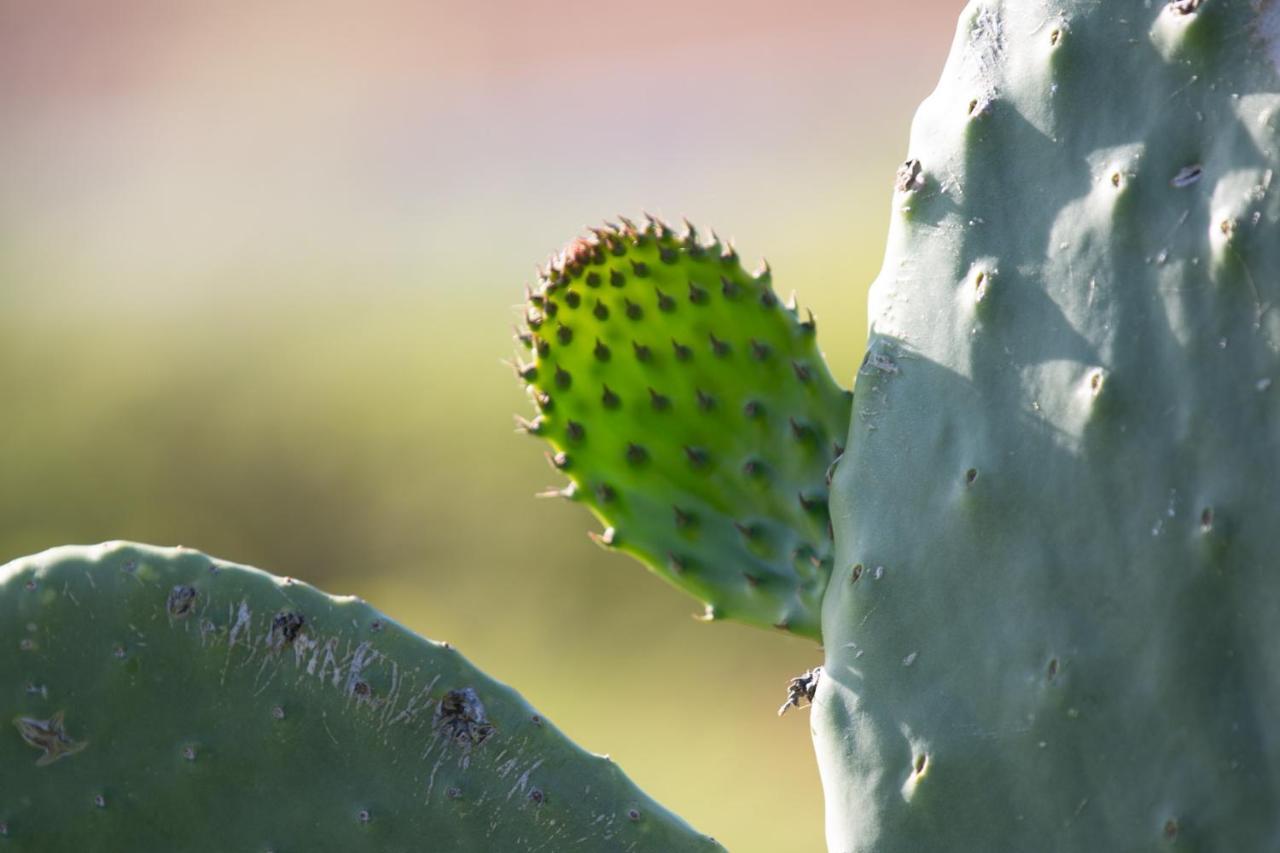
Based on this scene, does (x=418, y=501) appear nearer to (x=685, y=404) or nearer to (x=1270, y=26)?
(x=685, y=404)

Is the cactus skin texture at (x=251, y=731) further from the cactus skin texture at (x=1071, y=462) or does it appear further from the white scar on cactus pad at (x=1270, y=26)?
the white scar on cactus pad at (x=1270, y=26)

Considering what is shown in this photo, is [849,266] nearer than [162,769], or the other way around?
[162,769]

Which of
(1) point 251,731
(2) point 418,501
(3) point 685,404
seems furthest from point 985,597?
(2) point 418,501

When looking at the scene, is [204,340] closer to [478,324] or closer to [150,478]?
[150,478]

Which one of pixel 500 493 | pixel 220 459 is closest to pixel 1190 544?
pixel 500 493

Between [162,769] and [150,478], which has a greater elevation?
[150,478]

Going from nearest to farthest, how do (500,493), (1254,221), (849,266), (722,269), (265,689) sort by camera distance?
1. (1254,221)
2. (265,689)
3. (722,269)
4. (500,493)
5. (849,266)
